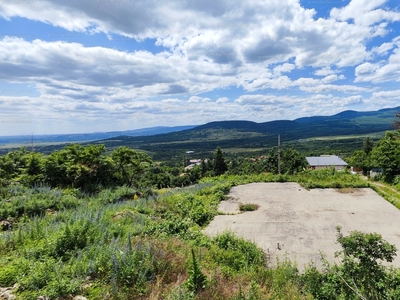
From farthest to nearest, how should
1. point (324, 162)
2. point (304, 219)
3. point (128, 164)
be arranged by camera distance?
point (324, 162) → point (128, 164) → point (304, 219)

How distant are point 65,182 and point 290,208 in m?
9.75

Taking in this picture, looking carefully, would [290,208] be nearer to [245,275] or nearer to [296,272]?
[296,272]

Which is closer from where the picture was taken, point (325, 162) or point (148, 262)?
point (148, 262)

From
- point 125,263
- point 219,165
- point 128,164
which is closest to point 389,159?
point 128,164

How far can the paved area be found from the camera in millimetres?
6059

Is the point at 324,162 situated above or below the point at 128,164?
below

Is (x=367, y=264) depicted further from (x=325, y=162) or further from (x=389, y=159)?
(x=325, y=162)

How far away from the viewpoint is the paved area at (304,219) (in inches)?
239

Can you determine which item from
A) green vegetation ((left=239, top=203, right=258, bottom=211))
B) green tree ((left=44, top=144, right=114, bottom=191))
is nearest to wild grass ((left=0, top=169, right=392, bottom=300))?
green vegetation ((left=239, top=203, right=258, bottom=211))

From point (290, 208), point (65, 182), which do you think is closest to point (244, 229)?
point (290, 208)

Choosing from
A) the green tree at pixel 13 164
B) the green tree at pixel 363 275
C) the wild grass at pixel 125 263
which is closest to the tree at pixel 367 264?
the green tree at pixel 363 275

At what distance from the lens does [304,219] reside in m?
7.89

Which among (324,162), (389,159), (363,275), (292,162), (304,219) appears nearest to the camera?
(363,275)

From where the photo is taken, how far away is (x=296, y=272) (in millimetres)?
4500
